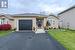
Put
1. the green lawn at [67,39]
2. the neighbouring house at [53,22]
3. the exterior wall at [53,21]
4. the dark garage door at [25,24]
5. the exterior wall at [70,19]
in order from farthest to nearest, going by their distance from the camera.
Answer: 1. the exterior wall at [53,21]
2. the neighbouring house at [53,22]
3. the dark garage door at [25,24]
4. the exterior wall at [70,19]
5. the green lawn at [67,39]

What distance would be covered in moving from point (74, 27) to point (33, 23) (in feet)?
35.1

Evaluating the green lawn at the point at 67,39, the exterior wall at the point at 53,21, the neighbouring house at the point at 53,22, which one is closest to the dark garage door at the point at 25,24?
the neighbouring house at the point at 53,22

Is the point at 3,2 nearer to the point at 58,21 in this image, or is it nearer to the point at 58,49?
the point at 58,49

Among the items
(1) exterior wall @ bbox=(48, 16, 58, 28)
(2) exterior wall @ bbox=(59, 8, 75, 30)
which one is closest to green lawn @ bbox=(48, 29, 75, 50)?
(2) exterior wall @ bbox=(59, 8, 75, 30)

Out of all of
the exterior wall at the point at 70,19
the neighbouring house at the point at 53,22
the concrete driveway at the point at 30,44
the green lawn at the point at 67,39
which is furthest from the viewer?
the neighbouring house at the point at 53,22

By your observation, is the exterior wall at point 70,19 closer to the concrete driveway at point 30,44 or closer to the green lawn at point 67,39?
the green lawn at point 67,39

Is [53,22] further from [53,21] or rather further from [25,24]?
[25,24]

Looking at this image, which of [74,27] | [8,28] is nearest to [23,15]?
[8,28]

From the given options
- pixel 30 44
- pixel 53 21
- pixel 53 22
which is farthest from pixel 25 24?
pixel 30 44

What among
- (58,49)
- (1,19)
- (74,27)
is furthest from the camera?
(1,19)

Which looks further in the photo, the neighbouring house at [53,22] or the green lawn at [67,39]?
the neighbouring house at [53,22]

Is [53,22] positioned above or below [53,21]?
below

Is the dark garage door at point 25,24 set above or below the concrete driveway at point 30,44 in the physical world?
above

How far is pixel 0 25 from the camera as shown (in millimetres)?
47094
